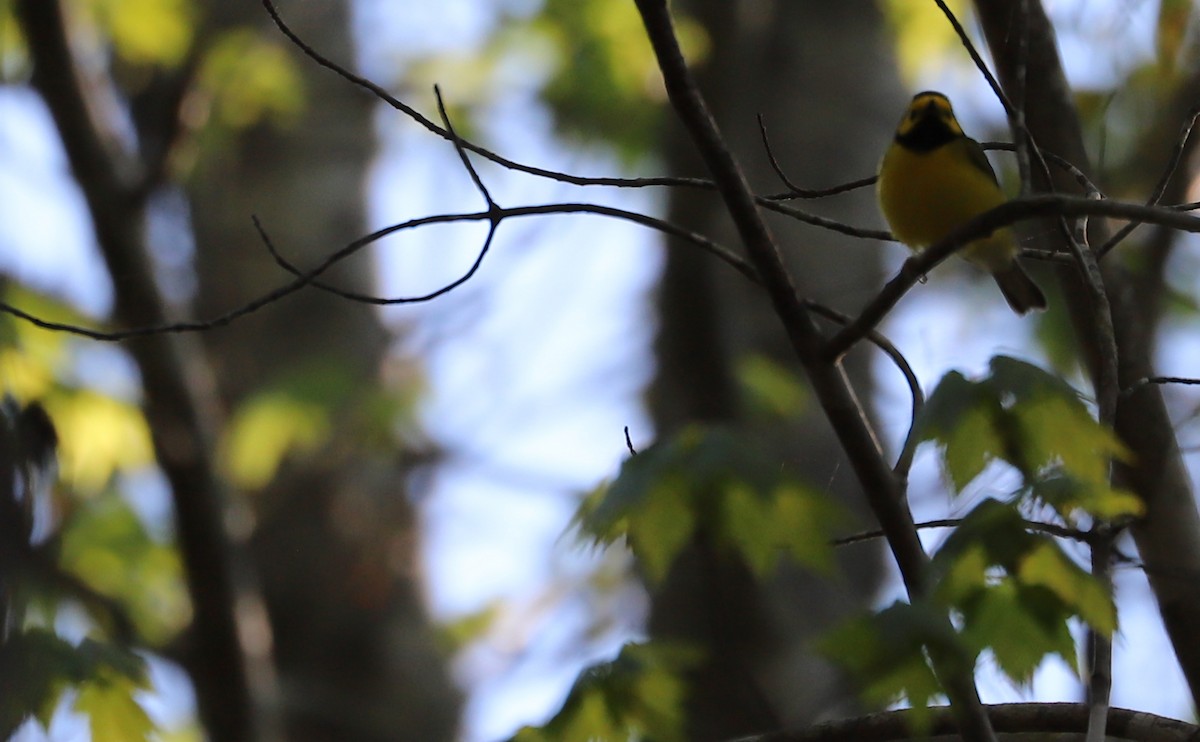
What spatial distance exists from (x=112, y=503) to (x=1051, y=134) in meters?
4.19

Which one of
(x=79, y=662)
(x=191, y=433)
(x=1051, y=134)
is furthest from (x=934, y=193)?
(x=191, y=433)

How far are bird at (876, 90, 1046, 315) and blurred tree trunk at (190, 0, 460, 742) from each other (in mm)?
2707

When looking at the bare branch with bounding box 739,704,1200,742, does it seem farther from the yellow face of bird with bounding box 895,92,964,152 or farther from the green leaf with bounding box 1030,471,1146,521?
the yellow face of bird with bounding box 895,92,964,152

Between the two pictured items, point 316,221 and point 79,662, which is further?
point 316,221

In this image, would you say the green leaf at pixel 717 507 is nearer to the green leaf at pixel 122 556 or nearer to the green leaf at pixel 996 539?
the green leaf at pixel 996 539

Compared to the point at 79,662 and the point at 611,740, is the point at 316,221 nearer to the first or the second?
the point at 79,662

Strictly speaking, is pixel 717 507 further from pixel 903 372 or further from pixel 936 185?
pixel 936 185

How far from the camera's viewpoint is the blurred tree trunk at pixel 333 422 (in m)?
4.66

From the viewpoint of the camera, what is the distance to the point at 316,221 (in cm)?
537

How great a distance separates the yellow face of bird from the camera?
267 centimetres

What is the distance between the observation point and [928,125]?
2.74 meters

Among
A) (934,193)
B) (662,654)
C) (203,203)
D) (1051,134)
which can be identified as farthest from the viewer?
(203,203)

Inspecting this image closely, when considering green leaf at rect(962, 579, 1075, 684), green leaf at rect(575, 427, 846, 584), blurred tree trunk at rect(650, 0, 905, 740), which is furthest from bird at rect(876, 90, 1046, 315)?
green leaf at rect(962, 579, 1075, 684)

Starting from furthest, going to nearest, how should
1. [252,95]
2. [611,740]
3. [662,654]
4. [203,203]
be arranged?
1. [203,203]
2. [252,95]
3. [662,654]
4. [611,740]
